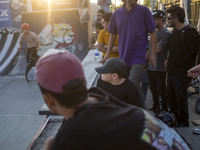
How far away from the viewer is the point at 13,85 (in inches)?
327

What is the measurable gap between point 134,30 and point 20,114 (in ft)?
12.1

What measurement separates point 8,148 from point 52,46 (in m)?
7.62

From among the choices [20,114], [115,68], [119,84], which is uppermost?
[115,68]

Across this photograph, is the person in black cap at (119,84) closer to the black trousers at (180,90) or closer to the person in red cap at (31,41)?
the black trousers at (180,90)

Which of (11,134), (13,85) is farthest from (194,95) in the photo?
(13,85)

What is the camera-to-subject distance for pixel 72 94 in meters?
0.96

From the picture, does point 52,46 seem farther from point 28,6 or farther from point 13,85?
point 13,85

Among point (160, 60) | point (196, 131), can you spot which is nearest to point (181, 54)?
point (160, 60)

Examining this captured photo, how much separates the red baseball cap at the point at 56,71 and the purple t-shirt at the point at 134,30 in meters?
2.21

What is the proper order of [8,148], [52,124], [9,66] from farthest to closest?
[9,66] < [8,148] < [52,124]

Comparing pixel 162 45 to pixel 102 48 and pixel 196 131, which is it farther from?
pixel 196 131

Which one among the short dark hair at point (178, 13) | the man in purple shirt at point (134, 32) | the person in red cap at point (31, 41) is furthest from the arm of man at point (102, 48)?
the person in red cap at point (31, 41)

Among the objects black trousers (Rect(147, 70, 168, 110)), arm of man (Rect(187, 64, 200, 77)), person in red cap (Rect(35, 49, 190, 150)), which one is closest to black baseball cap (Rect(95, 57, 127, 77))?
arm of man (Rect(187, 64, 200, 77))

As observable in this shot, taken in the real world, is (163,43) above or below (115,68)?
above
